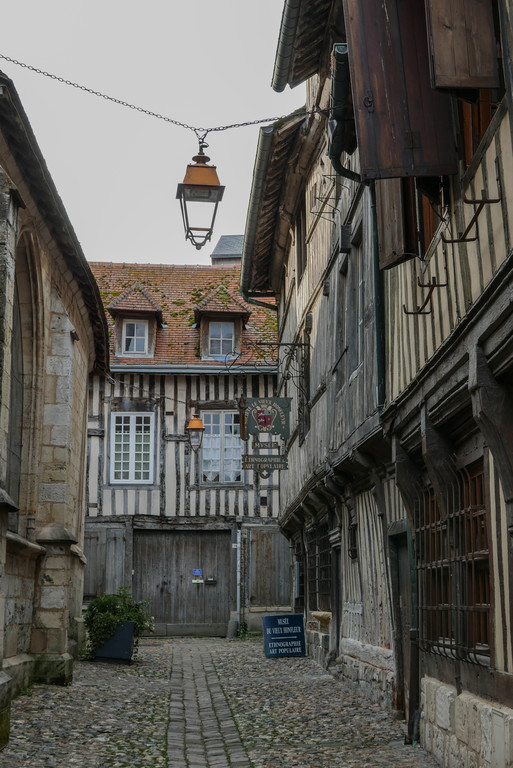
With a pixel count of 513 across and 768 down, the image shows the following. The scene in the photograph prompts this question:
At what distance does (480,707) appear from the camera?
4.70m

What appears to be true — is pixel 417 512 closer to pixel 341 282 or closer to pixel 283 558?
pixel 341 282

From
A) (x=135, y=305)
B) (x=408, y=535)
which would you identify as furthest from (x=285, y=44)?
(x=135, y=305)

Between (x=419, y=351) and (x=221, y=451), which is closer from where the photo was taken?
(x=419, y=351)

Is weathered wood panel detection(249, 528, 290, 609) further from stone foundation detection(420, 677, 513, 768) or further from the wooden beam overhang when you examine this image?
stone foundation detection(420, 677, 513, 768)

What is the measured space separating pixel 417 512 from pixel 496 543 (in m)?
1.79

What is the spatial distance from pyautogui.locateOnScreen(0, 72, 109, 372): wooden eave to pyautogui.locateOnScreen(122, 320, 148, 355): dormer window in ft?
22.7

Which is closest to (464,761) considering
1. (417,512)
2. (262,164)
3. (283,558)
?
(417,512)

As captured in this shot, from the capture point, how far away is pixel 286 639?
40.8ft

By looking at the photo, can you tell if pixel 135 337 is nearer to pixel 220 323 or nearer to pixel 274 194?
pixel 220 323

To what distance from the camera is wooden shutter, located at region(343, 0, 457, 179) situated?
474cm

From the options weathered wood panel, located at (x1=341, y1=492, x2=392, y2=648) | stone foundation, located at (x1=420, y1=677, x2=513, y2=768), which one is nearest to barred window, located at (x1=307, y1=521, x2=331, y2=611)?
weathered wood panel, located at (x1=341, y1=492, x2=392, y2=648)

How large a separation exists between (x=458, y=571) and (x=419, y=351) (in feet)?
4.78

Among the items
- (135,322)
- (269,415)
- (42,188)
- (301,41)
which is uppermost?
(135,322)

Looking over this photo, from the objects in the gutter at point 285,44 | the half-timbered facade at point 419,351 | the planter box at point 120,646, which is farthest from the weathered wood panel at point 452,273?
the planter box at point 120,646
